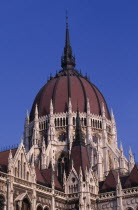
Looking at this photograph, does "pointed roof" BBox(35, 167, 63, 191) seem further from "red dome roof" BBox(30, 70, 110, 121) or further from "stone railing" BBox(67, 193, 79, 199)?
"red dome roof" BBox(30, 70, 110, 121)

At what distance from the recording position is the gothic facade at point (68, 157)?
54969mm

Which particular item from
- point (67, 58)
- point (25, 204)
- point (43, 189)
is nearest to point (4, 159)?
point (25, 204)

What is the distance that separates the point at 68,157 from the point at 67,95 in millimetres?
16109

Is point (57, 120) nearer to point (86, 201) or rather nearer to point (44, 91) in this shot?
point (44, 91)

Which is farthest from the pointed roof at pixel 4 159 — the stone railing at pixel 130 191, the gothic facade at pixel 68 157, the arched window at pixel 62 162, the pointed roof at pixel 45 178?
the arched window at pixel 62 162

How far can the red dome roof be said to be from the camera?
8875 cm

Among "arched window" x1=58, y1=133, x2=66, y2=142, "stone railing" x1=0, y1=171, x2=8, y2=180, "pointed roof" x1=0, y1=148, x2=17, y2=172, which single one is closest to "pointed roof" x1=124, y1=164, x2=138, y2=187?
"pointed roof" x1=0, y1=148, x2=17, y2=172

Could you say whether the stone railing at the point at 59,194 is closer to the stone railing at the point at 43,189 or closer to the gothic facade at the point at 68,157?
the gothic facade at the point at 68,157

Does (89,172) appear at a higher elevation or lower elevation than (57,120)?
lower

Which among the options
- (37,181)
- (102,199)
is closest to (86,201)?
(102,199)

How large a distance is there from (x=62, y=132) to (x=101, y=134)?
26.3 ft

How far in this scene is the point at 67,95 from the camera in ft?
293

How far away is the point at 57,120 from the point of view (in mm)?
86812

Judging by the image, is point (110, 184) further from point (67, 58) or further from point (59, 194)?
point (67, 58)
